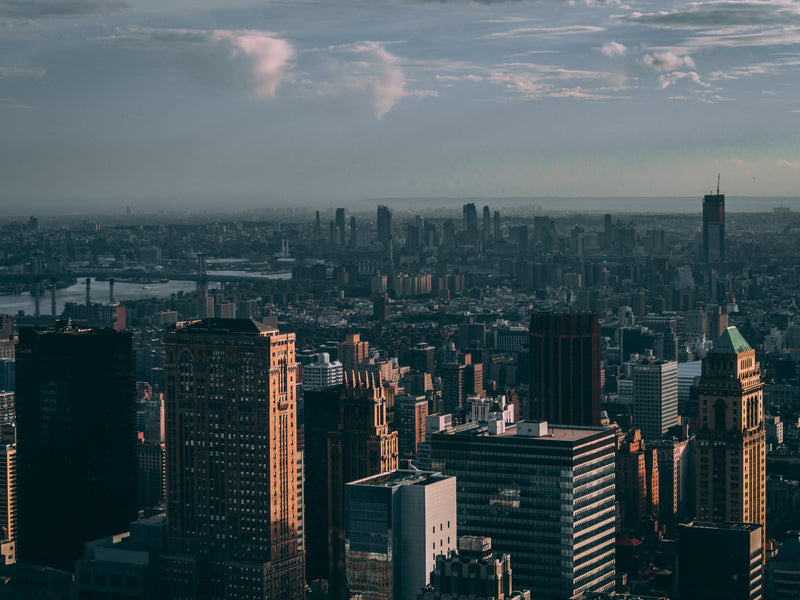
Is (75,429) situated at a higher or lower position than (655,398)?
higher

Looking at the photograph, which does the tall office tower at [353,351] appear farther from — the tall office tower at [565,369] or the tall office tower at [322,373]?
the tall office tower at [565,369]

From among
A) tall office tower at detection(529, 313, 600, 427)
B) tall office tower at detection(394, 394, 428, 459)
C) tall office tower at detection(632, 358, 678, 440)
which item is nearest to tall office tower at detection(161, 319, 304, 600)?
tall office tower at detection(394, 394, 428, 459)

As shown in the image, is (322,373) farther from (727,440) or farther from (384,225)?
(384,225)

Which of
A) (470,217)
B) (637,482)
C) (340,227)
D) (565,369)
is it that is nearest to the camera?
(637,482)

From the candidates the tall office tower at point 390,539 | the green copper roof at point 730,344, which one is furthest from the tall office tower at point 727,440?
the tall office tower at point 390,539

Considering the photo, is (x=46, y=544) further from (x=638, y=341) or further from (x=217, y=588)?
(x=638, y=341)

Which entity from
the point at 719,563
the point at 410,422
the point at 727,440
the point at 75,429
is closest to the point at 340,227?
the point at 410,422
